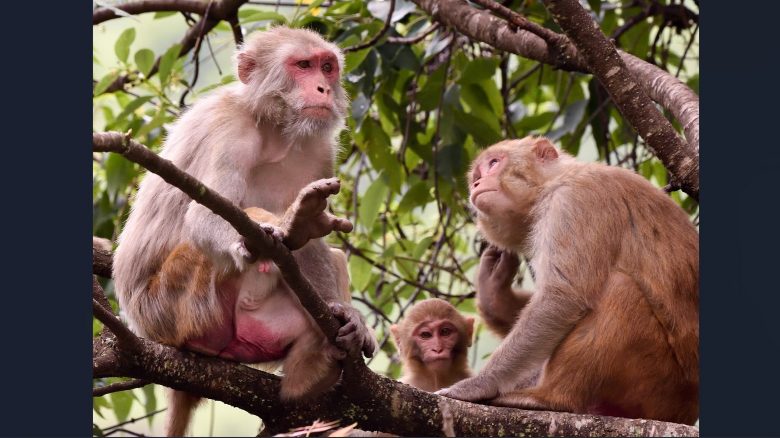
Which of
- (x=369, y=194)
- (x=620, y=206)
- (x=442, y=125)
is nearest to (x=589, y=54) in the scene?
(x=620, y=206)

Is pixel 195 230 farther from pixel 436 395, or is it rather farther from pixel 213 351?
pixel 436 395

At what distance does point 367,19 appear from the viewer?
704 centimetres

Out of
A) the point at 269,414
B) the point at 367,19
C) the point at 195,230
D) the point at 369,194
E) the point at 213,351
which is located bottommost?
the point at 269,414

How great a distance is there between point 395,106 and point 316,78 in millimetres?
2005

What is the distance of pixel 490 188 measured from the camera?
19.5 ft

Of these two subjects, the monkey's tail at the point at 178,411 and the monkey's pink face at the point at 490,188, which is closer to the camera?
the monkey's tail at the point at 178,411

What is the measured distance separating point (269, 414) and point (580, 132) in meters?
3.71

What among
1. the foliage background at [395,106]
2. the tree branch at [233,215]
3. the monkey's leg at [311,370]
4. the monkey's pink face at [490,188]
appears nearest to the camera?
the tree branch at [233,215]

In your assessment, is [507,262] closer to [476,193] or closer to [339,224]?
[476,193]

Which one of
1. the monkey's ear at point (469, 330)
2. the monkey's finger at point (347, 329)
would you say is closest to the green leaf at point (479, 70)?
the monkey's ear at point (469, 330)

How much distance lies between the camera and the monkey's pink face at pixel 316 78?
514 cm

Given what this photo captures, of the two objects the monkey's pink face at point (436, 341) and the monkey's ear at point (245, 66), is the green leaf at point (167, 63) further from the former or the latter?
the monkey's pink face at point (436, 341)

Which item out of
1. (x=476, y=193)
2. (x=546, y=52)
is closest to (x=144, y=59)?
(x=476, y=193)

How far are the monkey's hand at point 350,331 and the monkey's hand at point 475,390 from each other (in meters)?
0.69
